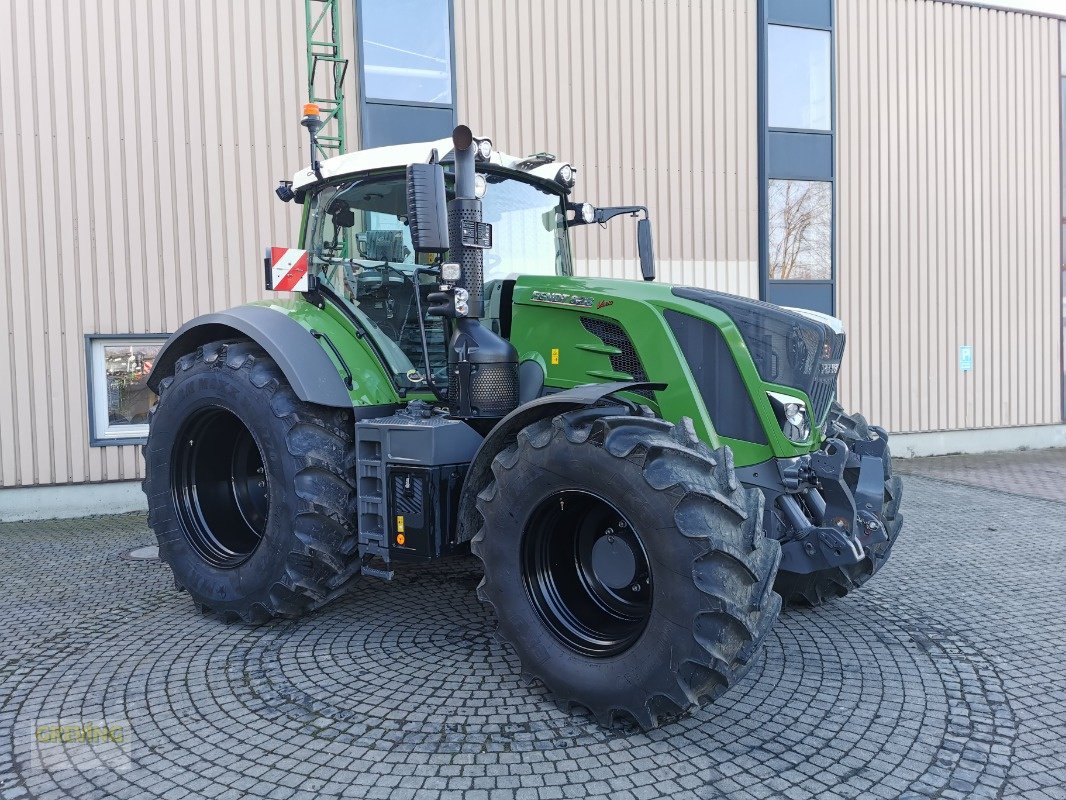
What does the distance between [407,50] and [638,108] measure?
2753mm

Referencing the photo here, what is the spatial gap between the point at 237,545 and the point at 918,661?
12.8ft

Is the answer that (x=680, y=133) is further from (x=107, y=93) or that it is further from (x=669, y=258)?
(x=107, y=93)

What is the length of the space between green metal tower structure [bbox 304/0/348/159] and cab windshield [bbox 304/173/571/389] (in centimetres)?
329

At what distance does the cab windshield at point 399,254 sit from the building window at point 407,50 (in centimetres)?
443

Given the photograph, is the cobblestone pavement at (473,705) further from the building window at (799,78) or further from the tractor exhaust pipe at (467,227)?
the building window at (799,78)

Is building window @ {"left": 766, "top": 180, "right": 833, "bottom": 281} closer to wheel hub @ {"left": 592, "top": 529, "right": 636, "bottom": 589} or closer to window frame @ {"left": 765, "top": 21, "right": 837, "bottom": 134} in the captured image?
window frame @ {"left": 765, "top": 21, "right": 837, "bottom": 134}

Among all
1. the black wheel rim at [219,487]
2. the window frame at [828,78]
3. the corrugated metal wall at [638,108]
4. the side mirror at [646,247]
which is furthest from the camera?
the window frame at [828,78]

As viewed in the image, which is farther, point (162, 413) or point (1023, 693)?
point (162, 413)

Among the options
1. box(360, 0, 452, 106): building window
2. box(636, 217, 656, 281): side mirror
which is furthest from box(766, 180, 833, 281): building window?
box(636, 217, 656, 281): side mirror

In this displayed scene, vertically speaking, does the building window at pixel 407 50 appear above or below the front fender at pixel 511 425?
above

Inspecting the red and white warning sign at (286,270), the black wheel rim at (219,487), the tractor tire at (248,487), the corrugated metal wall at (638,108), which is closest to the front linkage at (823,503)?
the tractor tire at (248,487)

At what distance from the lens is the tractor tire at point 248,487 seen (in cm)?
432

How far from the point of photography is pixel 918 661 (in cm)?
409

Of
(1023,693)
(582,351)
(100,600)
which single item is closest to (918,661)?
(1023,693)
